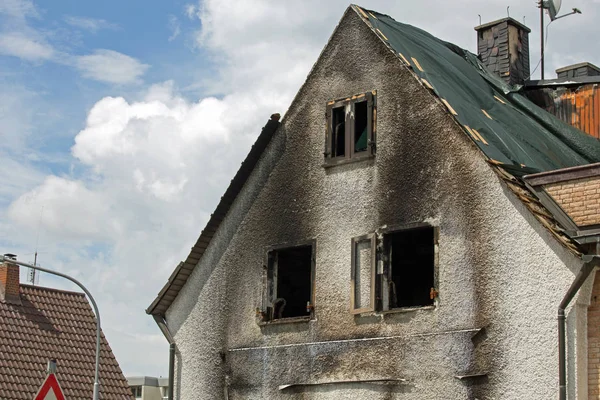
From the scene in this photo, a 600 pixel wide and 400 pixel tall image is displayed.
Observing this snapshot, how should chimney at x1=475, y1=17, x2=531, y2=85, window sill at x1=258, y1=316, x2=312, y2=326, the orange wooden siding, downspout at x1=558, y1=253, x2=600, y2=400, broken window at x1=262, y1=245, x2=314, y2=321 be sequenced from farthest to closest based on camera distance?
chimney at x1=475, y1=17, x2=531, y2=85 → the orange wooden siding → broken window at x1=262, y1=245, x2=314, y2=321 → window sill at x1=258, y1=316, x2=312, y2=326 → downspout at x1=558, y1=253, x2=600, y2=400

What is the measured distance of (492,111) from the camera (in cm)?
1770

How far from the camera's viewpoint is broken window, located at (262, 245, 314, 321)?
1722 cm

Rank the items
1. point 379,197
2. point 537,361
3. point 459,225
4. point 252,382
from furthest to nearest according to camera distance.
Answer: point 252,382 → point 379,197 → point 459,225 → point 537,361

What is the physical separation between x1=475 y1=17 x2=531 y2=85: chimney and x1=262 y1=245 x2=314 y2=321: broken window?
630 centimetres

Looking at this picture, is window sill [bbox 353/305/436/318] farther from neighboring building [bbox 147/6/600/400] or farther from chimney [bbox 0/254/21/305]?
chimney [bbox 0/254/21/305]

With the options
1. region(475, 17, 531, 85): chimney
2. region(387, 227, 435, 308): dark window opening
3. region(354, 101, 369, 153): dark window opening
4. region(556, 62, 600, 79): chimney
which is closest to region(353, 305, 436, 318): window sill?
region(387, 227, 435, 308): dark window opening

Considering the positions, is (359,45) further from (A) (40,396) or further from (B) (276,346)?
(A) (40,396)

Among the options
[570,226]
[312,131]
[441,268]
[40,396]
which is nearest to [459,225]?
[441,268]

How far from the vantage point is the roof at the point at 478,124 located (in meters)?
15.6

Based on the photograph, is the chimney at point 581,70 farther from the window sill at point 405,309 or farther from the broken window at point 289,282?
the window sill at point 405,309

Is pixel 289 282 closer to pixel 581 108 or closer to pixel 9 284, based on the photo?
pixel 581 108

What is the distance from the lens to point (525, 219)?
46.0 feet

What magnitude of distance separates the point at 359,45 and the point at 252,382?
5.74 meters

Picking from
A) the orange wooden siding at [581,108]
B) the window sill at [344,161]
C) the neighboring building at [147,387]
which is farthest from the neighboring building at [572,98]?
the neighboring building at [147,387]
